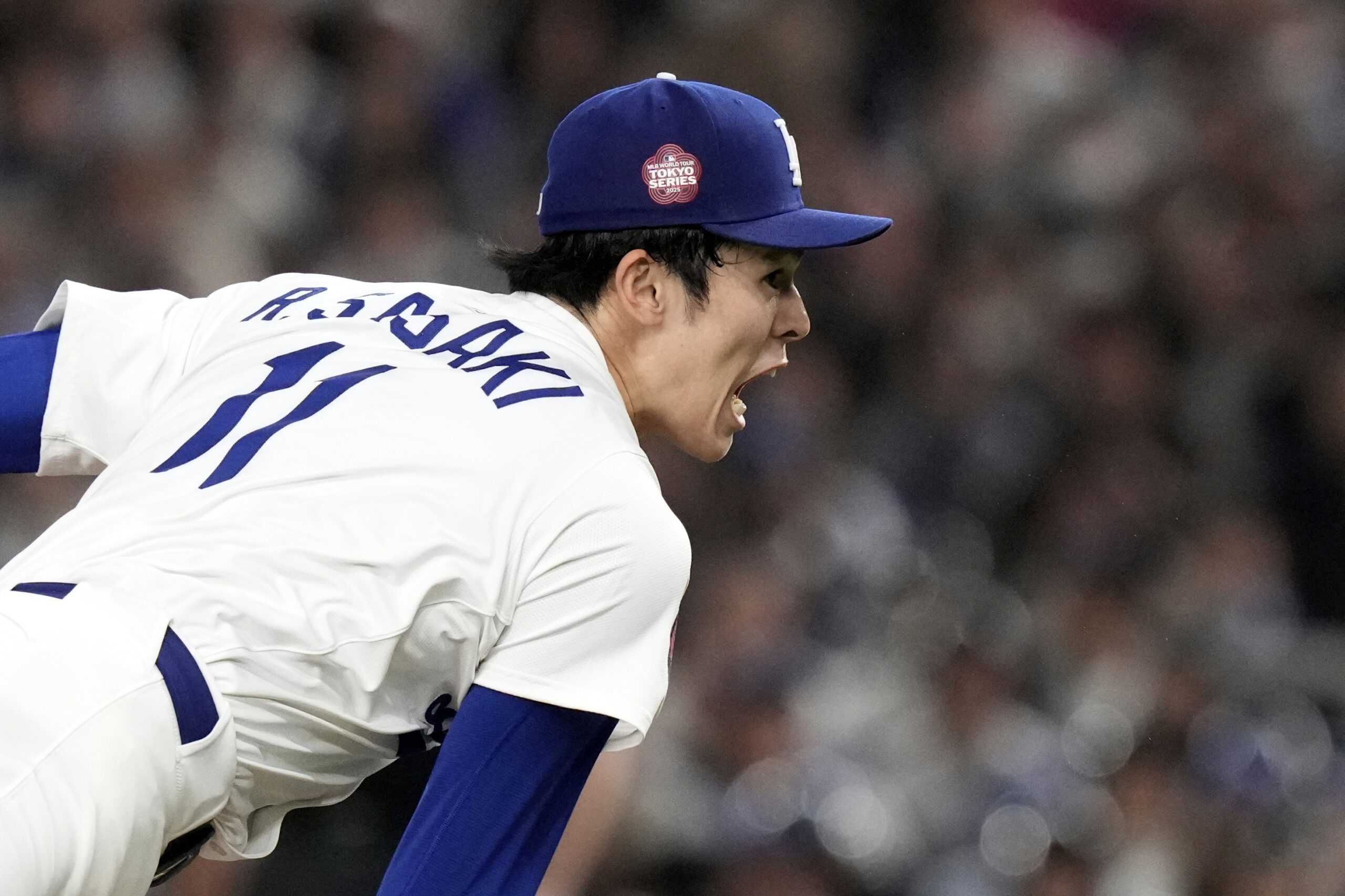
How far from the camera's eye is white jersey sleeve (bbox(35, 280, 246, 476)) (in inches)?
62.5

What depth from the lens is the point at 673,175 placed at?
1591 millimetres

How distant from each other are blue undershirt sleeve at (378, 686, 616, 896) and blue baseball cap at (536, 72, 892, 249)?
0.64m

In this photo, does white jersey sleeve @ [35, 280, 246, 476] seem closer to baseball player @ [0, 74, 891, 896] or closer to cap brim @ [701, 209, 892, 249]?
baseball player @ [0, 74, 891, 896]

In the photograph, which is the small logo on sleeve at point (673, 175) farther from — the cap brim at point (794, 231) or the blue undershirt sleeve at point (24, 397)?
the blue undershirt sleeve at point (24, 397)

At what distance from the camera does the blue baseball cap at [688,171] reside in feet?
5.23

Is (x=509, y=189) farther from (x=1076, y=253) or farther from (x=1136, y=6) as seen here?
(x=1136, y=6)

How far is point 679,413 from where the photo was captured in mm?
1687

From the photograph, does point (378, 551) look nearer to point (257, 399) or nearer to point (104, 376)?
point (257, 399)

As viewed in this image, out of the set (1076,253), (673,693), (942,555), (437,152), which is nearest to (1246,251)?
(1076,253)

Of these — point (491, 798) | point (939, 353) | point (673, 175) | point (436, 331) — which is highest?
point (673, 175)

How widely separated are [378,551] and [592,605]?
201mm

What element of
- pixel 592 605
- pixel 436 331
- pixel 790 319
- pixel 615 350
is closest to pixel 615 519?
pixel 592 605

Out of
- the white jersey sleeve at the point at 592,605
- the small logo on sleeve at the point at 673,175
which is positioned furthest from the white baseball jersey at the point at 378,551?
the small logo on sleeve at the point at 673,175

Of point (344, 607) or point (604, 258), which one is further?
point (604, 258)
